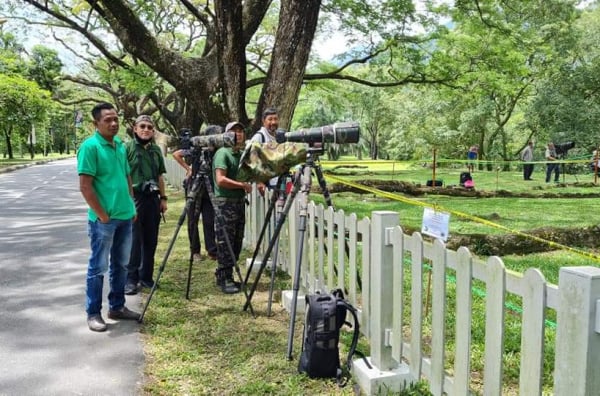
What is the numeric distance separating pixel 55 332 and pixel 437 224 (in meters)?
2.92

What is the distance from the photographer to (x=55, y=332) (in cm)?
378

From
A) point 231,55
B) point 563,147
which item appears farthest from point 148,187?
point 563,147

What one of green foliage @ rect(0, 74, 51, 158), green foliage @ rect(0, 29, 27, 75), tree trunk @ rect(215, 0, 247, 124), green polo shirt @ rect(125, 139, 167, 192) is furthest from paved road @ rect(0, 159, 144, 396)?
green foliage @ rect(0, 29, 27, 75)

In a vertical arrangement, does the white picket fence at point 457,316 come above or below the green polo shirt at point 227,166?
below

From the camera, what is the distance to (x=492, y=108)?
26406 mm

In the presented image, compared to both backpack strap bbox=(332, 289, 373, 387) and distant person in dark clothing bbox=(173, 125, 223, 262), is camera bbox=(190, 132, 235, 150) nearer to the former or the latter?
distant person in dark clothing bbox=(173, 125, 223, 262)

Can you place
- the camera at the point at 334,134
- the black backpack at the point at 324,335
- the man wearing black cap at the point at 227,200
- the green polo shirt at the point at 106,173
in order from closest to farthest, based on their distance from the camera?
1. the black backpack at the point at 324,335
2. the camera at the point at 334,134
3. the green polo shirt at the point at 106,173
4. the man wearing black cap at the point at 227,200

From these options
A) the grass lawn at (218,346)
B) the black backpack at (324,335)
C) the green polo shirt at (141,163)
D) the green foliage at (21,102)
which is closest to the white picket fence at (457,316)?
the black backpack at (324,335)

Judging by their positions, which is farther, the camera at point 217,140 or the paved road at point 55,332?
the camera at point 217,140

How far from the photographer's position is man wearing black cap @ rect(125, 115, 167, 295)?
15.6ft

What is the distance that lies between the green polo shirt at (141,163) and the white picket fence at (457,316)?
1731 mm

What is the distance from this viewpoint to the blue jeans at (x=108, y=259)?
376cm

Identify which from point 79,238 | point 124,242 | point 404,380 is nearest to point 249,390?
point 404,380

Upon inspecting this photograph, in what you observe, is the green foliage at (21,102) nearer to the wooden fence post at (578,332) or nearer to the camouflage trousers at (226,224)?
the camouflage trousers at (226,224)
